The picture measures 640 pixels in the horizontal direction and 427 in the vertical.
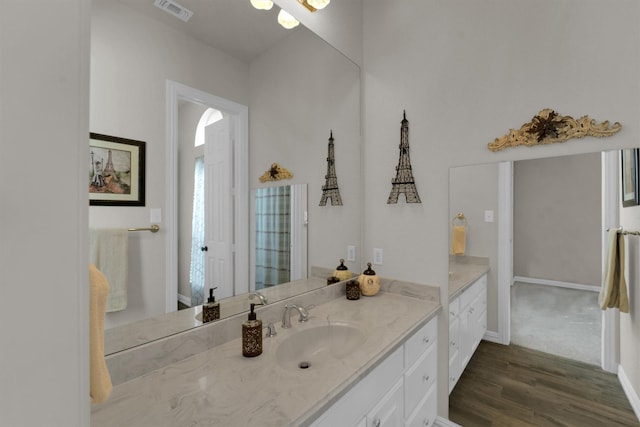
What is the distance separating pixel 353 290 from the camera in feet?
5.91

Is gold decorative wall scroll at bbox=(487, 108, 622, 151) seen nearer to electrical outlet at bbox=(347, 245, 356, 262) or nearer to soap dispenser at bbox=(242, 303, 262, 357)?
electrical outlet at bbox=(347, 245, 356, 262)

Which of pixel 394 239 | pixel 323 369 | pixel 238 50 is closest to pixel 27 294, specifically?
pixel 323 369

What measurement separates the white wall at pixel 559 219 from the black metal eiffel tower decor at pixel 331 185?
100 cm

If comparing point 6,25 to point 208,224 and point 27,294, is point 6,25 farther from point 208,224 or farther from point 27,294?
point 208,224

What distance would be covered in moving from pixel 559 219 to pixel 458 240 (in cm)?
46

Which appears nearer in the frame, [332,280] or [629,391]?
[629,391]

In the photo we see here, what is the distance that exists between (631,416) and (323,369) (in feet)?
4.35

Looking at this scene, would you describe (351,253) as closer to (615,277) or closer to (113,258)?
(615,277)

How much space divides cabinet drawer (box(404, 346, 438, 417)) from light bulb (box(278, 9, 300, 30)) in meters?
1.86

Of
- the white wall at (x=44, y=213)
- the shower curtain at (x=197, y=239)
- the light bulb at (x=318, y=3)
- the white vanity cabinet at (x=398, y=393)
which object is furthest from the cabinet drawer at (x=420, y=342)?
the light bulb at (x=318, y=3)

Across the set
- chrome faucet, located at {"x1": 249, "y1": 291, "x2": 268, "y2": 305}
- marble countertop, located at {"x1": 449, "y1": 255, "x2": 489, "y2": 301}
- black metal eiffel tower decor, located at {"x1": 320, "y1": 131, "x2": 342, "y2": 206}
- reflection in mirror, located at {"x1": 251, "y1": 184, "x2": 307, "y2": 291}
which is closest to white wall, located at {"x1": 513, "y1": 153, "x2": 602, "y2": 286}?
marble countertop, located at {"x1": 449, "y1": 255, "x2": 489, "y2": 301}

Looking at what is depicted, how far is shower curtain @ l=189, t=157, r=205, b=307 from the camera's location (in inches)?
46.4

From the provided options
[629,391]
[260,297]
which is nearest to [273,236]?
[260,297]

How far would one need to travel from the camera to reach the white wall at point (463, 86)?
125cm
